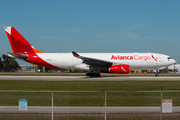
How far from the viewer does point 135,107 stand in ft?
31.6

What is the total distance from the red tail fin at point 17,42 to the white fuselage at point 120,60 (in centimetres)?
260

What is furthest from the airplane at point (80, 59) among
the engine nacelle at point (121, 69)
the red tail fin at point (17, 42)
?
the engine nacelle at point (121, 69)

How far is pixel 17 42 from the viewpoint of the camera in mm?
34906

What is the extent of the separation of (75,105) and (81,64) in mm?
23886

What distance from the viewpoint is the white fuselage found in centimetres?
3312

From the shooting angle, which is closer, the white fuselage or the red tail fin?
the white fuselage

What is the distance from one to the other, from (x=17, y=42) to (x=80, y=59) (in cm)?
1209

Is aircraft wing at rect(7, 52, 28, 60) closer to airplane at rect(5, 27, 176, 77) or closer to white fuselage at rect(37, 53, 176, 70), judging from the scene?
airplane at rect(5, 27, 176, 77)

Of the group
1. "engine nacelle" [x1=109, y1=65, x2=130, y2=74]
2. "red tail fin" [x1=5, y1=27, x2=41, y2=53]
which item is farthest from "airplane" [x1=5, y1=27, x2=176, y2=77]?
"engine nacelle" [x1=109, y1=65, x2=130, y2=74]

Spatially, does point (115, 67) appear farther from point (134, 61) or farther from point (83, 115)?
point (83, 115)

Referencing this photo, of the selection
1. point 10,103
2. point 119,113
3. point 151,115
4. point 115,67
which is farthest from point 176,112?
point 115,67

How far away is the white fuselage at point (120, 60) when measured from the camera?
33.1m

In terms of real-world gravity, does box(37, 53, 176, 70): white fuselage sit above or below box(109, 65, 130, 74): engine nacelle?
above

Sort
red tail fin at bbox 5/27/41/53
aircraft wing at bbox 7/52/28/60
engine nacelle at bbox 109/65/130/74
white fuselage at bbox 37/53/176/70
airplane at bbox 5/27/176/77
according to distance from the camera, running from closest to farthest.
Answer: engine nacelle at bbox 109/65/130/74
aircraft wing at bbox 7/52/28/60
airplane at bbox 5/27/176/77
white fuselage at bbox 37/53/176/70
red tail fin at bbox 5/27/41/53
